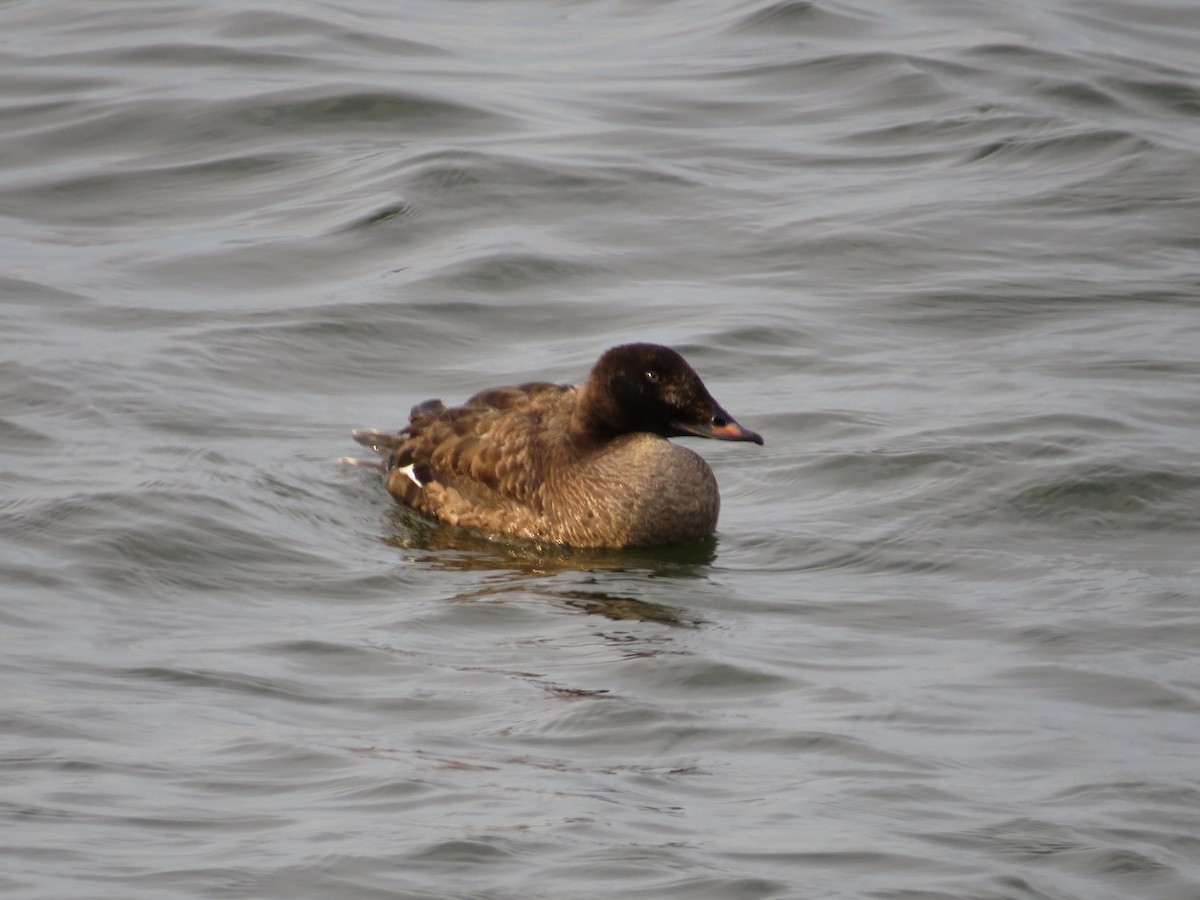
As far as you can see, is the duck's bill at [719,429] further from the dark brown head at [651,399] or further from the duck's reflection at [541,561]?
the duck's reflection at [541,561]

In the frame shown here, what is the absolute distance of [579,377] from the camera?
12828 mm

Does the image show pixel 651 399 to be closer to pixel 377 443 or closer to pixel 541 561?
pixel 541 561

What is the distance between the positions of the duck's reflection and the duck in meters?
0.07

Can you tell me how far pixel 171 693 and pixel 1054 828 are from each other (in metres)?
3.18

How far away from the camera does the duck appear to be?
10.1m

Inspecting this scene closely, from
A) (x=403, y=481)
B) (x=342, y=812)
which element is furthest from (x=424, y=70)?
(x=342, y=812)

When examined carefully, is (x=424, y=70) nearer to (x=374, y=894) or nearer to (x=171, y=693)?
(x=171, y=693)

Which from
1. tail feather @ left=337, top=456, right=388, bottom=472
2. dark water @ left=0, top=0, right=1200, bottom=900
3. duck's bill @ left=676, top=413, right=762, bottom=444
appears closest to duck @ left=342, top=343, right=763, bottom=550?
duck's bill @ left=676, top=413, right=762, bottom=444

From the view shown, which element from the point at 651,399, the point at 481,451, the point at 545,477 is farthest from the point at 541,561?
the point at 651,399

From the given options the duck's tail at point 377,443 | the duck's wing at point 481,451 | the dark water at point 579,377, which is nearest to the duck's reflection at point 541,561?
the dark water at point 579,377

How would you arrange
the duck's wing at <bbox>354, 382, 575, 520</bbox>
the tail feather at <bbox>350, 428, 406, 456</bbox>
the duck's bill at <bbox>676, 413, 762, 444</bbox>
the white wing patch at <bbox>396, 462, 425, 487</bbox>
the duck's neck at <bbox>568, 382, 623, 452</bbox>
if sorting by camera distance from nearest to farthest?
the duck's bill at <bbox>676, 413, 762, 444</bbox>, the duck's neck at <bbox>568, 382, 623, 452</bbox>, the duck's wing at <bbox>354, 382, 575, 520</bbox>, the white wing patch at <bbox>396, 462, 425, 487</bbox>, the tail feather at <bbox>350, 428, 406, 456</bbox>

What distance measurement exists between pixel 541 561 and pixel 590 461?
1.93 ft

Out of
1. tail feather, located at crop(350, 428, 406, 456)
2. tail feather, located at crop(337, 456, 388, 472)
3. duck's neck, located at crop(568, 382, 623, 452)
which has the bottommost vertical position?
tail feather, located at crop(337, 456, 388, 472)

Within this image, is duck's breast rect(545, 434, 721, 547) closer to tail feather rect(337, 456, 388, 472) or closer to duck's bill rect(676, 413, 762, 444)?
duck's bill rect(676, 413, 762, 444)
